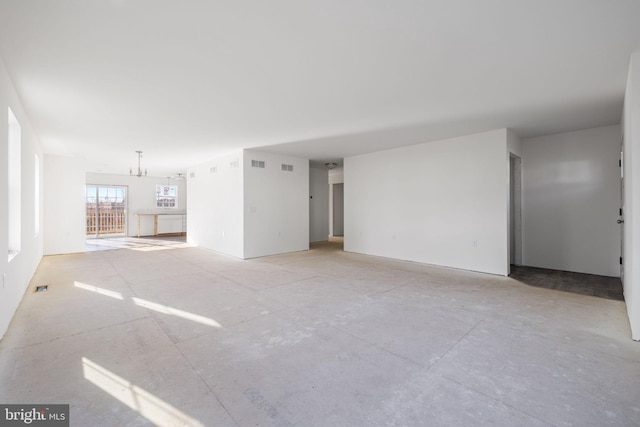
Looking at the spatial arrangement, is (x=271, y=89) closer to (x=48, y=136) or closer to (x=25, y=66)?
(x=25, y=66)

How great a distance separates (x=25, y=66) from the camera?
2.86 m

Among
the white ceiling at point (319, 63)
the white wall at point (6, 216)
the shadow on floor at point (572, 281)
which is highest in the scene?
the white ceiling at point (319, 63)

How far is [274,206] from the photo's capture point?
7438 mm

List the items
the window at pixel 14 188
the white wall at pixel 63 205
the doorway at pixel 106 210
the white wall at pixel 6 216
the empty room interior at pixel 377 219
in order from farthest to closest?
the doorway at pixel 106 210
the white wall at pixel 63 205
the window at pixel 14 188
the white wall at pixel 6 216
the empty room interior at pixel 377 219

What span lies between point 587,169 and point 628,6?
4210mm

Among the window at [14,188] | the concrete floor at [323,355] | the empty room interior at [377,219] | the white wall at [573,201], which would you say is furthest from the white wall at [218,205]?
the white wall at [573,201]

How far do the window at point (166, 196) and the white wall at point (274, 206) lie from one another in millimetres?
7630

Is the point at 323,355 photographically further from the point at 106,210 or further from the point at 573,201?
the point at 106,210

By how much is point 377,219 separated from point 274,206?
2.66 m

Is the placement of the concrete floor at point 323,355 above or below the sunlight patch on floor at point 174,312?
below

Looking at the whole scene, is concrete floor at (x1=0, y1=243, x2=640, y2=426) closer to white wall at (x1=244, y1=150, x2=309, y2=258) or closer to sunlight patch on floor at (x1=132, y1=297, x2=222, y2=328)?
sunlight patch on floor at (x1=132, y1=297, x2=222, y2=328)

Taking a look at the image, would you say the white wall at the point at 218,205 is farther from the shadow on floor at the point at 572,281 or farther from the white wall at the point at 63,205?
the shadow on floor at the point at 572,281

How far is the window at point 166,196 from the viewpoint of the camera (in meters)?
12.4

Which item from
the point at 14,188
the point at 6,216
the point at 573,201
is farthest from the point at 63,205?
the point at 573,201
